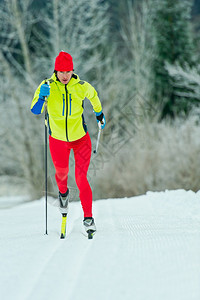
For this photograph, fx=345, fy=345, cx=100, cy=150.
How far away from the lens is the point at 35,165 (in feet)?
46.4

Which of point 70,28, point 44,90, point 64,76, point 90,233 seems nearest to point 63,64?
point 64,76

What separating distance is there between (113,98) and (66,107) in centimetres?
1228

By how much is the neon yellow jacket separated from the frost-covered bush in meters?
7.50

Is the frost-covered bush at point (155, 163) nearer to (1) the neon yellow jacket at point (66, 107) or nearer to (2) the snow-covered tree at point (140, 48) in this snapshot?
(2) the snow-covered tree at point (140, 48)

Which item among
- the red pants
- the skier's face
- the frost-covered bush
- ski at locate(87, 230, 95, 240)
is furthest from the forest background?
the skier's face

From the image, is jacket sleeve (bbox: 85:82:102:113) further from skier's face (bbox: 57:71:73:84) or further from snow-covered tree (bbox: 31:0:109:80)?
snow-covered tree (bbox: 31:0:109:80)

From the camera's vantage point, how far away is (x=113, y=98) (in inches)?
612

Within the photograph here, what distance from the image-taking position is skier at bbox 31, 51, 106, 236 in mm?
3410

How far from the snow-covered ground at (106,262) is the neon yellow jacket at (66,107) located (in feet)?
3.43

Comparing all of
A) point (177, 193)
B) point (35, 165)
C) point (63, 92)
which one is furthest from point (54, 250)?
point (35, 165)

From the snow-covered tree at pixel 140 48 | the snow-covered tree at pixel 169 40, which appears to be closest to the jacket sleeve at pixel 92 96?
the snow-covered tree at pixel 140 48

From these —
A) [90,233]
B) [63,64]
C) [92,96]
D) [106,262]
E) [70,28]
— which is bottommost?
[90,233]

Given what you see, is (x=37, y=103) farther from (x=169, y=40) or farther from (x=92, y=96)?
→ (x=169, y=40)

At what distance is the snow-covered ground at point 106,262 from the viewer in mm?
2045
